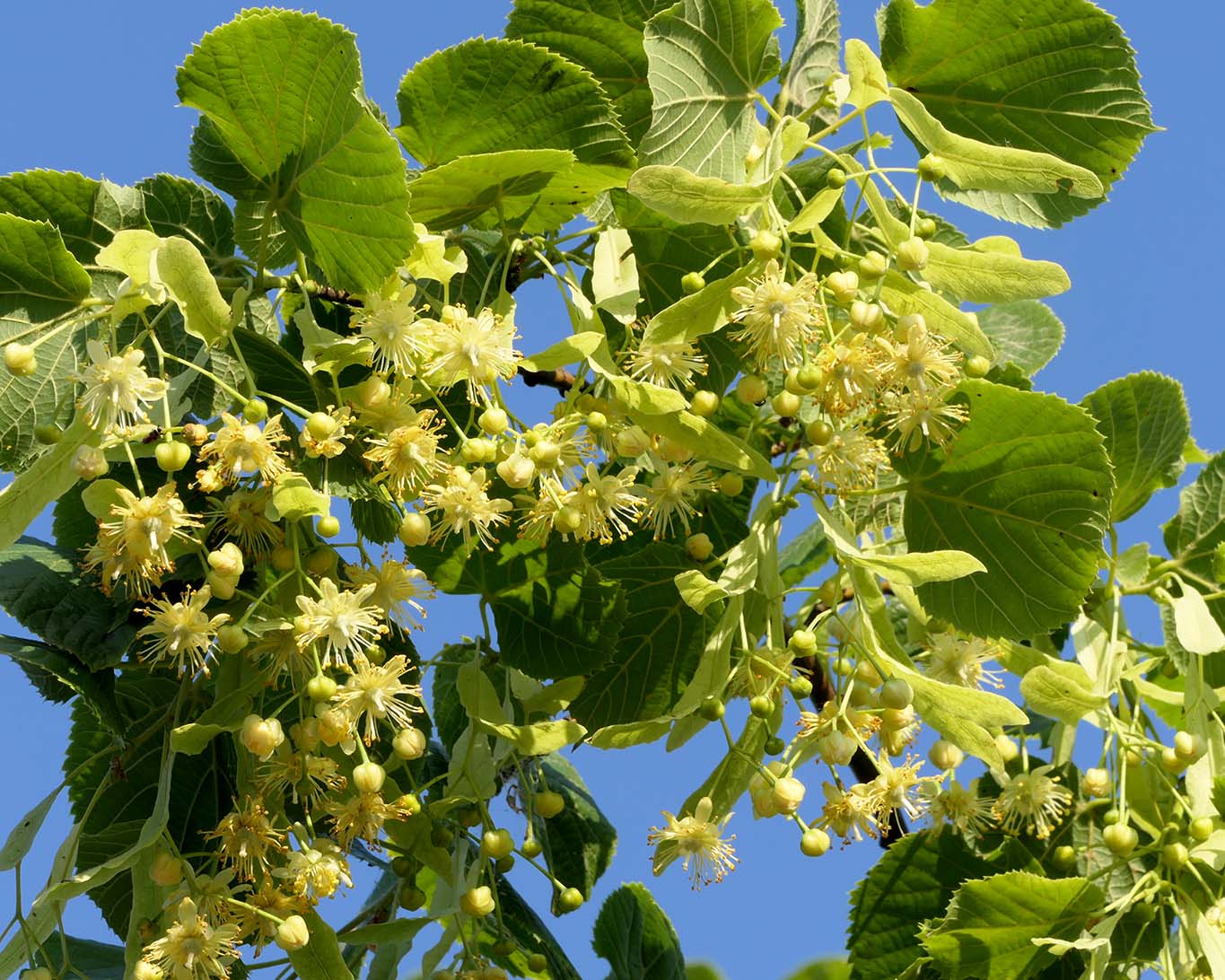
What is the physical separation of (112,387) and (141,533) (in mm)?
155

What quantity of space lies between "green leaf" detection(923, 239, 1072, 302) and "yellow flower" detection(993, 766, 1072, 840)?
0.75 meters

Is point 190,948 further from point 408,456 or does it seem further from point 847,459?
point 847,459

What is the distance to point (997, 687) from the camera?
6.64 ft

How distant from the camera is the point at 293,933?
1.61 meters

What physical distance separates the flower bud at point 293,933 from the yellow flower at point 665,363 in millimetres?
705

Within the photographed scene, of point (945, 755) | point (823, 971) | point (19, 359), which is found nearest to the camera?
point (19, 359)

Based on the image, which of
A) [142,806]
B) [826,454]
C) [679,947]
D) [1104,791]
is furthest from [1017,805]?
[142,806]

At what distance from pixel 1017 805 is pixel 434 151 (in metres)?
1.23

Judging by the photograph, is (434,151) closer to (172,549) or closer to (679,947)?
(172,549)

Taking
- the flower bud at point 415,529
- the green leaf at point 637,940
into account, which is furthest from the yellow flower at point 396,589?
the green leaf at point 637,940

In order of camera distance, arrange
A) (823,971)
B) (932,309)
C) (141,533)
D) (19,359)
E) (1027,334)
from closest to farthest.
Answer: (141,533) < (19,359) < (932,309) < (1027,334) < (823,971)

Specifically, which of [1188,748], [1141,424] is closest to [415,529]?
[1188,748]

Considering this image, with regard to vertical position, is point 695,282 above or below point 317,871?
above

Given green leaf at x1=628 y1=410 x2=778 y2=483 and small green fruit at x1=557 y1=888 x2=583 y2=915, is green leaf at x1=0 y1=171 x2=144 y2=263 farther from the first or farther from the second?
small green fruit at x1=557 y1=888 x2=583 y2=915
